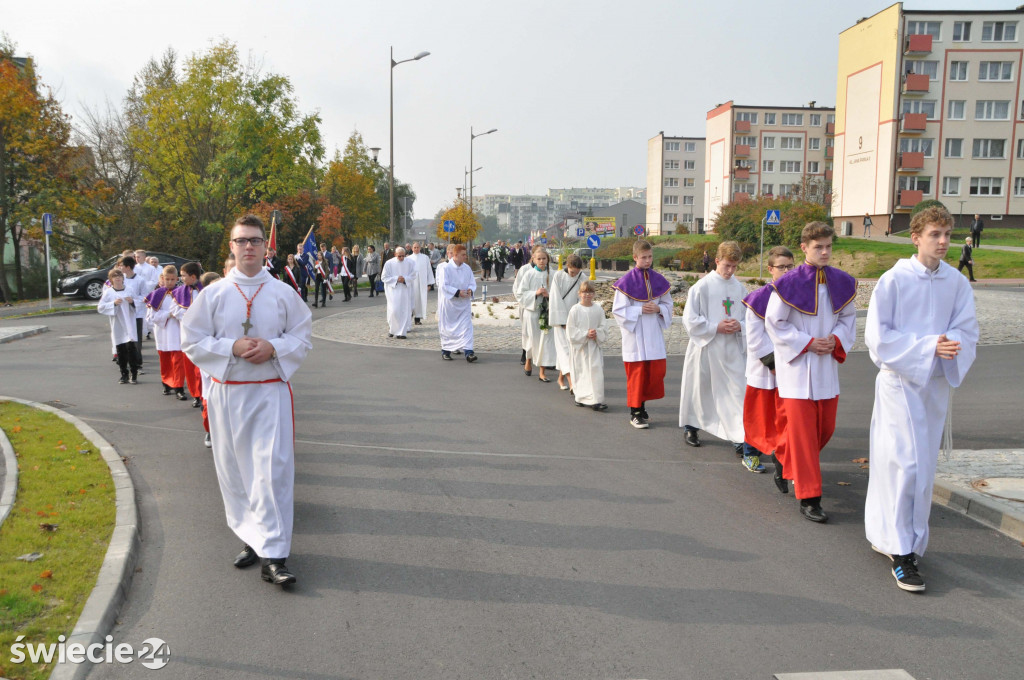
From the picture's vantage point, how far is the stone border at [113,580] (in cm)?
412

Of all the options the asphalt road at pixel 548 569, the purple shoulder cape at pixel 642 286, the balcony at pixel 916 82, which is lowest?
the asphalt road at pixel 548 569

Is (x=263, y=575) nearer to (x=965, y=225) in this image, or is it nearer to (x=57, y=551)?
(x=57, y=551)

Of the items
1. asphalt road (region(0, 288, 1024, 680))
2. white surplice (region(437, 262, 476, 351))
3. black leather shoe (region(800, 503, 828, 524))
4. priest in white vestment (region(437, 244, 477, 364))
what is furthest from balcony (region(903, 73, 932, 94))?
black leather shoe (region(800, 503, 828, 524))

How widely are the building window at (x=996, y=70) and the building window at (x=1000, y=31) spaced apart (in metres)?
1.49

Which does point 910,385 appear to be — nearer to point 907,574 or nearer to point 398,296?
point 907,574

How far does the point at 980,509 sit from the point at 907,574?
5.42 feet

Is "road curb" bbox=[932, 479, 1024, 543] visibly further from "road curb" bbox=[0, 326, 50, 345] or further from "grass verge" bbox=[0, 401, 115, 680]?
"road curb" bbox=[0, 326, 50, 345]

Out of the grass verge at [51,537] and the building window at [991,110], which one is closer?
the grass verge at [51,537]

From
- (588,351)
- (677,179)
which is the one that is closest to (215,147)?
(588,351)

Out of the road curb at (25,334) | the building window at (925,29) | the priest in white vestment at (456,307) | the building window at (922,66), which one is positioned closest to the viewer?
the priest in white vestment at (456,307)

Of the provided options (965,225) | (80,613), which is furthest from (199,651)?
(965,225)

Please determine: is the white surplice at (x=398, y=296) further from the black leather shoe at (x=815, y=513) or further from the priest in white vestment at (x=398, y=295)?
the black leather shoe at (x=815, y=513)

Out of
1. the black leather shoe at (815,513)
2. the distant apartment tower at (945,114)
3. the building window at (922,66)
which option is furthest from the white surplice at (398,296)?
the building window at (922,66)

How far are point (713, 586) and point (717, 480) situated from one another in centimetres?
242
